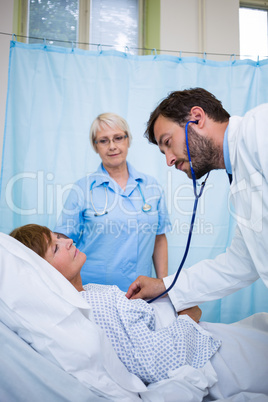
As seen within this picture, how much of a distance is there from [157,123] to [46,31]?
1455mm

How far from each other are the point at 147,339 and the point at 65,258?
43 centimetres

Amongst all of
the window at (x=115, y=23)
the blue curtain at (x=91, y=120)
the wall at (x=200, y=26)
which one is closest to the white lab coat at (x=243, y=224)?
the blue curtain at (x=91, y=120)

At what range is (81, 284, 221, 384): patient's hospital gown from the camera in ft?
3.22

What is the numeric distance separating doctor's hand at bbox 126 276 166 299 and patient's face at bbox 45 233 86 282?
0.22m

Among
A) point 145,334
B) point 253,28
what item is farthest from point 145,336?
point 253,28

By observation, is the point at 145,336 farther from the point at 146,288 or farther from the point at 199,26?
the point at 199,26

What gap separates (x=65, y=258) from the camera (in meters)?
1.26

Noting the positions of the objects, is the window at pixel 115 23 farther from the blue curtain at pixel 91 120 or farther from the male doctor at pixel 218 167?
the male doctor at pixel 218 167

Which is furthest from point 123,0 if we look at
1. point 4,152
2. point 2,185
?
point 2,185

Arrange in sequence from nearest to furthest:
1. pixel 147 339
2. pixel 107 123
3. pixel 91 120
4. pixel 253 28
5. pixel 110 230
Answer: pixel 147 339
pixel 110 230
pixel 107 123
pixel 91 120
pixel 253 28

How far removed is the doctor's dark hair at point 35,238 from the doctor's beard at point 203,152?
2.06 feet

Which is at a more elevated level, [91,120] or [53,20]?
[53,20]

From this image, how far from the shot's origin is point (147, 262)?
5.93ft

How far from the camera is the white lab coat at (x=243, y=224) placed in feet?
3.29
